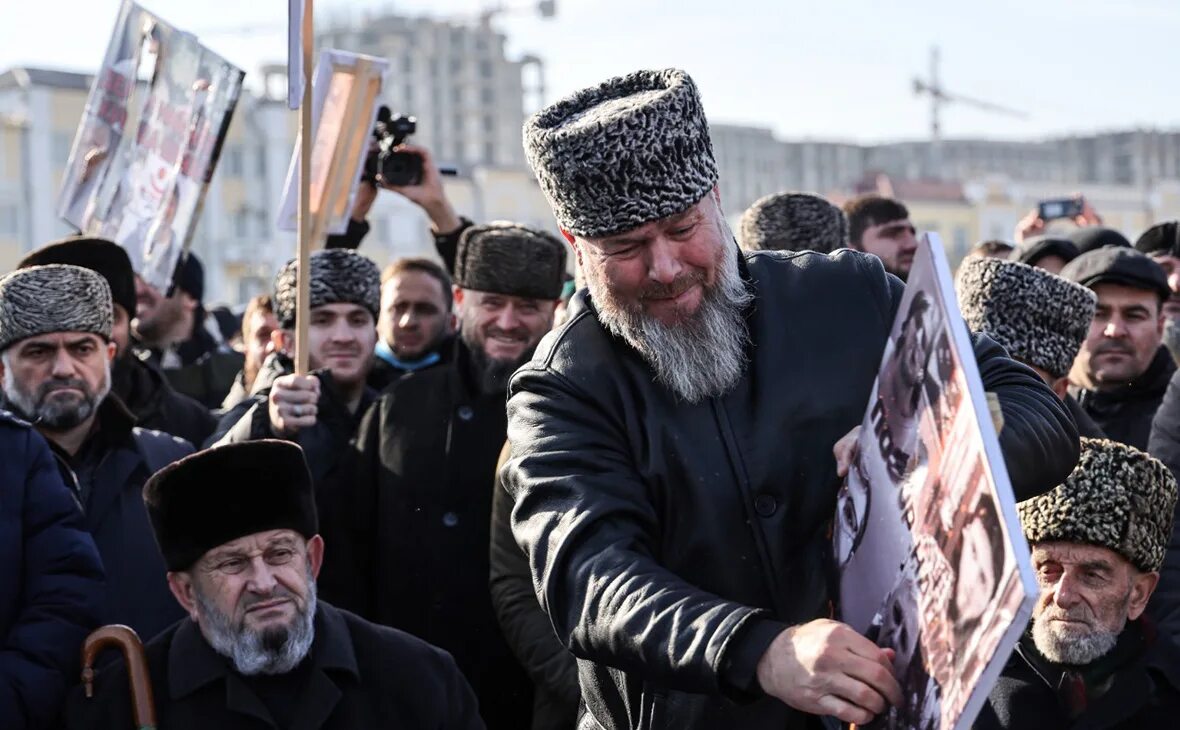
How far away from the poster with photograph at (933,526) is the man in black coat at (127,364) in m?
4.46

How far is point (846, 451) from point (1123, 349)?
154 inches

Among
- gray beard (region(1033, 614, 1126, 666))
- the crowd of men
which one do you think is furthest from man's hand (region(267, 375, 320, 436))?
gray beard (region(1033, 614, 1126, 666))

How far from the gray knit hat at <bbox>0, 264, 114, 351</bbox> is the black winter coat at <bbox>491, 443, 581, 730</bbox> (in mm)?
1426

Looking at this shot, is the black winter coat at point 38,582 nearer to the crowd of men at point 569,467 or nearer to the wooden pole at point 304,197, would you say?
the crowd of men at point 569,467

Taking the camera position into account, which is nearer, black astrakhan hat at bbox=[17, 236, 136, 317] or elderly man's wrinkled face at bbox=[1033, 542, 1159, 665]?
elderly man's wrinkled face at bbox=[1033, 542, 1159, 665]

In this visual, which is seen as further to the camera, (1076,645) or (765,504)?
(1076,645)

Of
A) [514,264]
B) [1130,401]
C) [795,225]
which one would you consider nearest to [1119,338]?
[1130,401]

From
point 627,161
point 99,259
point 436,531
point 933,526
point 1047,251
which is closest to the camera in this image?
point 933,526

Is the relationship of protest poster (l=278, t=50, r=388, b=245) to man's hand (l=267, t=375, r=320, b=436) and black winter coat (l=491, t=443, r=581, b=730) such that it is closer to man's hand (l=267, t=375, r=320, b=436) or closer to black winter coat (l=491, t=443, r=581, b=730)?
man's hand (l=267, t=375, r=320, b=436)

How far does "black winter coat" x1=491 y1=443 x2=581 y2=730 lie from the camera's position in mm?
5625

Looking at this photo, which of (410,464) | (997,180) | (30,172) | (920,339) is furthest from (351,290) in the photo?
(997,180)

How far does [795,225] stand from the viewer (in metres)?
6.73

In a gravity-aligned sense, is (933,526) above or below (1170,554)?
above

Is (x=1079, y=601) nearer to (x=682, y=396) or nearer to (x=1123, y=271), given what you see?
(x=682, y=396)
